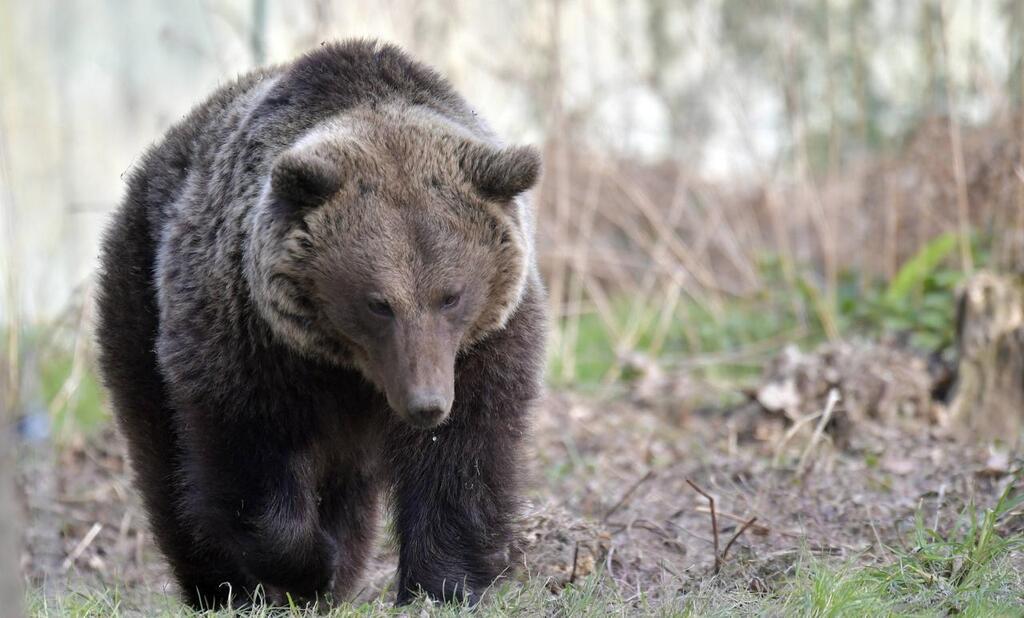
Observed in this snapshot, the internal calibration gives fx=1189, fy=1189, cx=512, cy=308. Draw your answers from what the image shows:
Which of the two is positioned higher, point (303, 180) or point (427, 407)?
point (303, 180)

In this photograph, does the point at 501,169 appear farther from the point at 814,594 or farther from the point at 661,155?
the point at 661,155

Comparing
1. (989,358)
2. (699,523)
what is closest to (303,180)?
(699,523)

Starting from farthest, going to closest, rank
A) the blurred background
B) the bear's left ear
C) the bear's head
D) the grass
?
the blurred background < the bear's left ear < the bear's head < the grass

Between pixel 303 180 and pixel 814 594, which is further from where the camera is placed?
pixel 303 180

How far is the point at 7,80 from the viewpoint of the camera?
30.8 feet

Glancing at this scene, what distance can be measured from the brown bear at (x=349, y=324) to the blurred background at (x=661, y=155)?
2166 millimetres

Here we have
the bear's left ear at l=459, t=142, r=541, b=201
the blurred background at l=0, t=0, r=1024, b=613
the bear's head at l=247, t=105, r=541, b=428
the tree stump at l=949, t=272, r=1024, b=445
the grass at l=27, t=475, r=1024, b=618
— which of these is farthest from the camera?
the blurred background at l=0, t=0, r=1024, b=613

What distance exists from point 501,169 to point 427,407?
0.99 m

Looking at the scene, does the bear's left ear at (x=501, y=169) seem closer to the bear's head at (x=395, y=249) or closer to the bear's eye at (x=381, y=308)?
the bear's head at (x=395, y=249)

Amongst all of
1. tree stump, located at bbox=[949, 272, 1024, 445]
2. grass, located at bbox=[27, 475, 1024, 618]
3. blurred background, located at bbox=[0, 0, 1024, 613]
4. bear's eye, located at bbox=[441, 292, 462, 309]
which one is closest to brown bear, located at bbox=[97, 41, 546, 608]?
bear's eye, located at bbox=[441, 292, 462, 309]

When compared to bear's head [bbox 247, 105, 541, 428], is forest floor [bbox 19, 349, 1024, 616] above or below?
below

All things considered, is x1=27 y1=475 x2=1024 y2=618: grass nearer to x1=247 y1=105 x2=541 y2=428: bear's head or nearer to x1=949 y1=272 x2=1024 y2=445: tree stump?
x1=247 y1=105 x2=541 y2=428: bear's head

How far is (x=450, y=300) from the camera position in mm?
4156

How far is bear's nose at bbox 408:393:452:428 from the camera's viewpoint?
3875 mm
